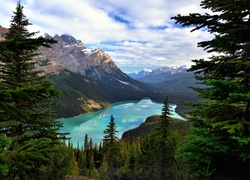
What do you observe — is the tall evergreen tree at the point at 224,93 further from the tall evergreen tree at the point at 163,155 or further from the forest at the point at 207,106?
the tall evergreen tree at the point at 163,155

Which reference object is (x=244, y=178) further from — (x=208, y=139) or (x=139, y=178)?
(x=139, y=178)

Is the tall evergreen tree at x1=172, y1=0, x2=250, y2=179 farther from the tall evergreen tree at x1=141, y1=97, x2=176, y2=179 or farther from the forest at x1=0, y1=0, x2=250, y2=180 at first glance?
the tall evergreen tree at x1=141, y1=97, x2=176, y2=179

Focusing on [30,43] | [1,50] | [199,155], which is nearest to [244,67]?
[199,155]

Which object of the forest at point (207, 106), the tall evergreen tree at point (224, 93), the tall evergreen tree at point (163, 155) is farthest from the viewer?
the tall evergreen tree at point (163, 155)

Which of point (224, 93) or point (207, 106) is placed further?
point (207, 106)

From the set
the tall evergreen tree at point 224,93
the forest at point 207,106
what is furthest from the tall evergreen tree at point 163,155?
the tall evergreen tree at point 224,93

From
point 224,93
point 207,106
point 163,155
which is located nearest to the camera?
point 224,93

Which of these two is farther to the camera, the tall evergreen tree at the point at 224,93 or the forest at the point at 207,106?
the tall evergreen tree at the point at 224,93

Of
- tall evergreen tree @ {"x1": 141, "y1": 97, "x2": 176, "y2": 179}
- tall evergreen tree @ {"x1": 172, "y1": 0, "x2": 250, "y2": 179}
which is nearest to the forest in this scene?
tall evergreen tree @ {"x1": 172, "y1": 0, "x2": 250, "y2": 179}

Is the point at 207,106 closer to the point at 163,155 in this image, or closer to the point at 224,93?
the point at 224,93

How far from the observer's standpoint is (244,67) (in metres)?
8.41

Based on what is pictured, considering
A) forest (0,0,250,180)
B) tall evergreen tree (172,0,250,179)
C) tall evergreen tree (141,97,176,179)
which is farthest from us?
tall evergreen tree (141,97,176,179)

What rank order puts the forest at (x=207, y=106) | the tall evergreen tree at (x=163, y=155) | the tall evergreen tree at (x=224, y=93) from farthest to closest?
the tall evergreen tree at (x=163, y=155) < the tall evergreen tree at (x=224, y=93) < the forest at (x=207, y=106)

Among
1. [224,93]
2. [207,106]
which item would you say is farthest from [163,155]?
[224,93]
